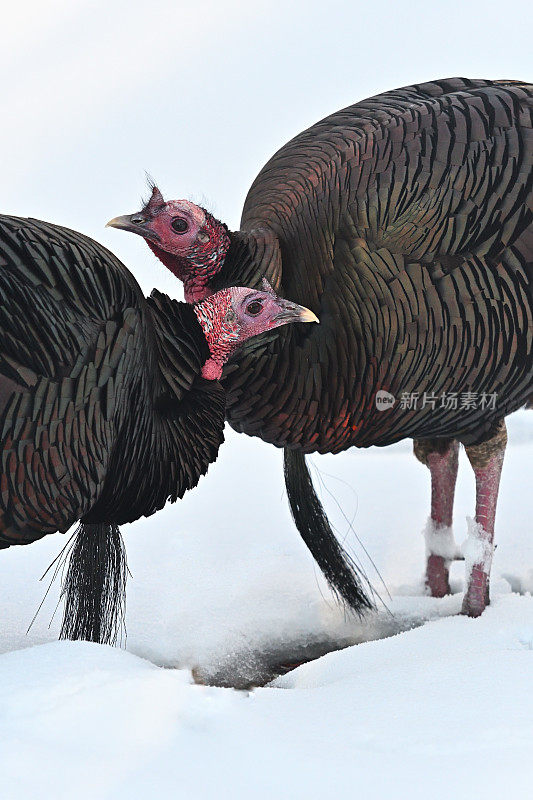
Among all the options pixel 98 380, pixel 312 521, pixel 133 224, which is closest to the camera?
pixel 98 380

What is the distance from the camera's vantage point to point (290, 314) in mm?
2408

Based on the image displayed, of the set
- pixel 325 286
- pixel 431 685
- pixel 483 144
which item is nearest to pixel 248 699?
pixel 431 685

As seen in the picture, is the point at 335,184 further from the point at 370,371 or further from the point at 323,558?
the point at 323,558

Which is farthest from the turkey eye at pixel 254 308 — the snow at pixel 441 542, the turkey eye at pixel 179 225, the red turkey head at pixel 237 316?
the snow at pixel 441 542

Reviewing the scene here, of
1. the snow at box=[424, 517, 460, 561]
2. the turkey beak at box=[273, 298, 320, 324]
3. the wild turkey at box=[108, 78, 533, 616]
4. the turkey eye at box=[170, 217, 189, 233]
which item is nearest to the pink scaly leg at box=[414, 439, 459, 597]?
the snow at box=[424, 517, 460, 561]

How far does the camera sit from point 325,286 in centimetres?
257

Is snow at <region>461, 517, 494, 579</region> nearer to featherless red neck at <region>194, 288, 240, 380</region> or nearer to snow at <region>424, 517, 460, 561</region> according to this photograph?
snow at <region>424, 517, 460, 561</region>

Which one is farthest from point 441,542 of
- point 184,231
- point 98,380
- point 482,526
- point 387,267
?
point 98,380

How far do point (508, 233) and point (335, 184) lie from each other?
414mm

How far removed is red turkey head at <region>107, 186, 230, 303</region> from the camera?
2.51 metres

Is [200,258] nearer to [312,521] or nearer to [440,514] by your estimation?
[312,521]

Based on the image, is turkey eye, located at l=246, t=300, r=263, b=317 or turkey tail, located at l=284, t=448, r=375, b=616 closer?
turkey eye, located at l=246, t=300, r=263, b=317

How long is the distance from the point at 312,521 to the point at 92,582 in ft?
2.67

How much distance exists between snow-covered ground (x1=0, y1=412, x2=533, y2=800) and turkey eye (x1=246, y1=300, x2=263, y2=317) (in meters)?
0.73
